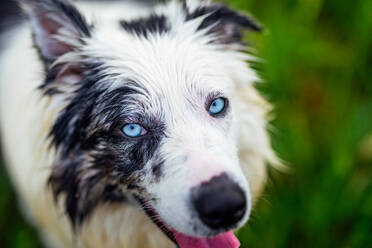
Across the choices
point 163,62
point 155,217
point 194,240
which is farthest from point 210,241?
point 163,62

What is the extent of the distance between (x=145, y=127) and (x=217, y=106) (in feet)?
0.98

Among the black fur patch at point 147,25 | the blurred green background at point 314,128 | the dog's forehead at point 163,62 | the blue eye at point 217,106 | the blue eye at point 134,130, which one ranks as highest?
the black fur patch at point 147,25

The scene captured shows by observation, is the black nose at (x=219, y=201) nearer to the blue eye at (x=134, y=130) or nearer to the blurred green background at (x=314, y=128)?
the blue eye at (x=134, y=130)

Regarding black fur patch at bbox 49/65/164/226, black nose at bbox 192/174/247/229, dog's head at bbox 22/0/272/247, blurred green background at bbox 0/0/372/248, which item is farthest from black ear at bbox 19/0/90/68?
blurred green background at bbox 0/0/372/248

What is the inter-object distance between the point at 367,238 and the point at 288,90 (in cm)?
121

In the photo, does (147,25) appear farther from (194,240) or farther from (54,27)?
(194,240)

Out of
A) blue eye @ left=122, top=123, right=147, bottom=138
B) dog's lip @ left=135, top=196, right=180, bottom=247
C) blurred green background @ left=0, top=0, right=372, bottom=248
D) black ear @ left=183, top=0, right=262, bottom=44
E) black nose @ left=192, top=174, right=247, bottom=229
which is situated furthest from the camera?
blurred green background @ left=0, top=0, right=372, bottom=248

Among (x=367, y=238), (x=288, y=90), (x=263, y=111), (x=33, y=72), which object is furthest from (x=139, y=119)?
(x=288, y=90)

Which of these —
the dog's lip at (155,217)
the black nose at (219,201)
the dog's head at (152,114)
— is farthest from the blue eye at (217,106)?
the dog's lip at (155,217)

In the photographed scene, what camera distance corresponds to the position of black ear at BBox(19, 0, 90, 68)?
5.65ft

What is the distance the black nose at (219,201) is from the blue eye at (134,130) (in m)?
0.34

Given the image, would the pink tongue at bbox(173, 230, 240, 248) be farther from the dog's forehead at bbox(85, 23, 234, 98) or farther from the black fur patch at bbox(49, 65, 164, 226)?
the dog's forehead at bbox(85, 23, 234, 98)

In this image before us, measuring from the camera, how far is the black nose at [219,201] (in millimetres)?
1454

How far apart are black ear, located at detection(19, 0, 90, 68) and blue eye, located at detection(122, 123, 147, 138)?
1.42ft
